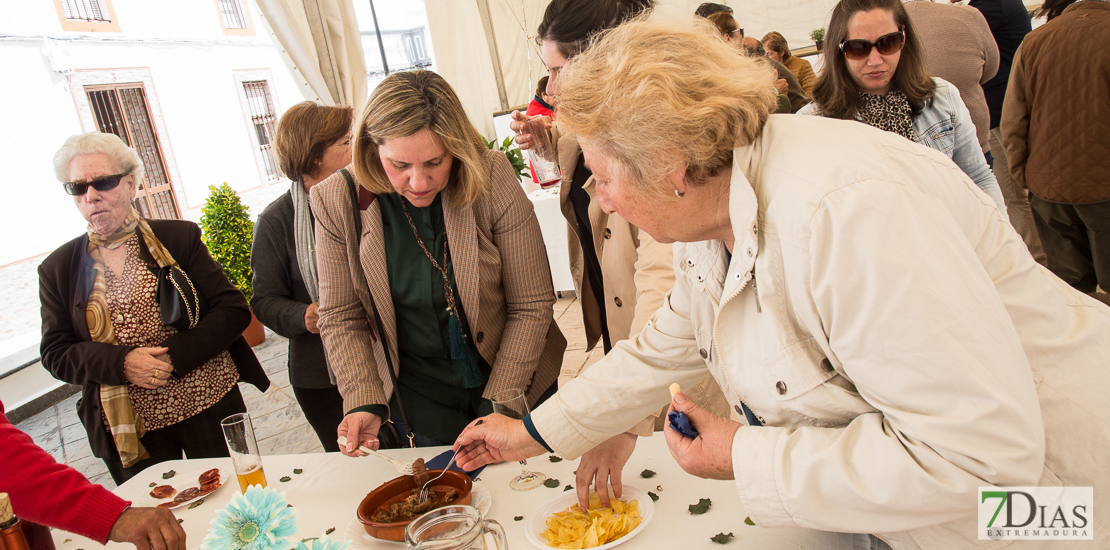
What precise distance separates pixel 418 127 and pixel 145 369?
127cm

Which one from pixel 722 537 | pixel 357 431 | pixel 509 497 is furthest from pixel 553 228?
pixel 722 537

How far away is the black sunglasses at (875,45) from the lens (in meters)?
2.28

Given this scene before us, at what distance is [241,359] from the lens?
2.55 m

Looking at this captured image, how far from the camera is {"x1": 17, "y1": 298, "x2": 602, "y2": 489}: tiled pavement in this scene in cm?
396

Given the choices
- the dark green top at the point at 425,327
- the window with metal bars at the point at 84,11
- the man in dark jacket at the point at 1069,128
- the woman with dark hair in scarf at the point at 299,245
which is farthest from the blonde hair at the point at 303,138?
the window with metal bars at the point at 84,11

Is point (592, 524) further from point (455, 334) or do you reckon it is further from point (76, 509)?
point (76, 509)

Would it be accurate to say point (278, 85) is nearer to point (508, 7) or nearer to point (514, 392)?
point (508, 7)

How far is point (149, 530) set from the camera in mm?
1382

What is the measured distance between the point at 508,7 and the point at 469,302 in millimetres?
6174

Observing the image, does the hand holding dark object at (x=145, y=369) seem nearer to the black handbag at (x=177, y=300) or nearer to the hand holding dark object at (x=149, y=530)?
the black handbag at (x=177, y=300)

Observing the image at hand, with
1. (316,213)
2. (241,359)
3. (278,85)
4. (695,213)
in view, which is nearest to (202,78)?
(278,85)

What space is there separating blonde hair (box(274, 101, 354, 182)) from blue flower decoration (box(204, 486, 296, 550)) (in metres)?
1.69

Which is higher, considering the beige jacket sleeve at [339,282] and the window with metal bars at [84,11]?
the window with metal bars at [84,11]

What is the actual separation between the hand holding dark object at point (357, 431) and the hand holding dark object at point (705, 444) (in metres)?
0.86
